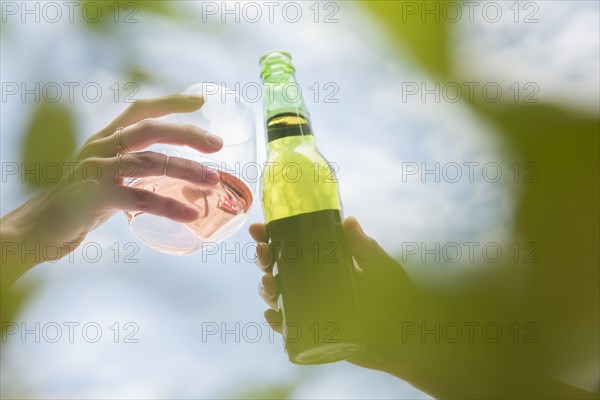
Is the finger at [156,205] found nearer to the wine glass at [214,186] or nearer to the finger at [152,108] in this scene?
the wine glass at [214,186]

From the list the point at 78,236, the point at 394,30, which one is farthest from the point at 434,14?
the point at 78,236

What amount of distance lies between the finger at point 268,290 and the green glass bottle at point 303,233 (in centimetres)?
7

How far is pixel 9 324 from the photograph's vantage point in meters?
1.16

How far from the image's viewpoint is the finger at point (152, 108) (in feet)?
2.96

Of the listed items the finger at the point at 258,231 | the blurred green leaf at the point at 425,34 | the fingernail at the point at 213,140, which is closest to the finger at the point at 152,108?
the fingernail at the point at 213,140

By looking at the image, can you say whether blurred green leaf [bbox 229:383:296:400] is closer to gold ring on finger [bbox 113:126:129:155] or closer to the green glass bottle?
the green glass bottle

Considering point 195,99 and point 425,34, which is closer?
point 195,99

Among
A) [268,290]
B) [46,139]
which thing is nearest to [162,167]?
[268,290]

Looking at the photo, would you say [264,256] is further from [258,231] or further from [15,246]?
[15,246]

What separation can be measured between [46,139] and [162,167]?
22.5 inches

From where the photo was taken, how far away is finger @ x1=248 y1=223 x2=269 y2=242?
36.5 inches

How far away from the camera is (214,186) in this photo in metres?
0.82

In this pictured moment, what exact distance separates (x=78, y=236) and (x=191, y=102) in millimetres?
292

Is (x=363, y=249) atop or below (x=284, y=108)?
below
